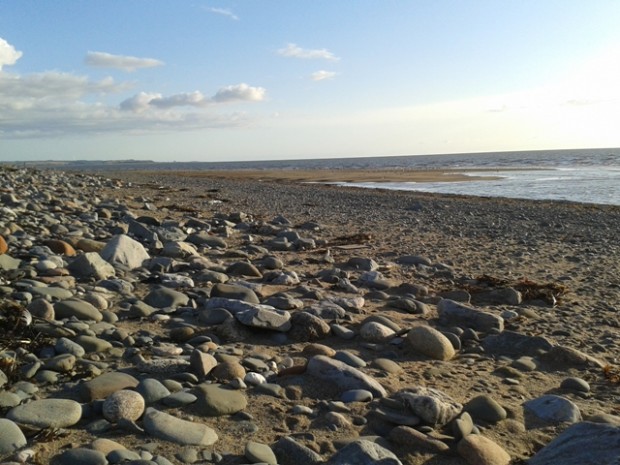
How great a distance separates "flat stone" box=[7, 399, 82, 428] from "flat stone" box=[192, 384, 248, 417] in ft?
1.79

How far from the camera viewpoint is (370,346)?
3801mm

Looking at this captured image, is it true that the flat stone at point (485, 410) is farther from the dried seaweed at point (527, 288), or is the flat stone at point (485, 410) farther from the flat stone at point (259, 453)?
the dried seaweed at point (527, 288)

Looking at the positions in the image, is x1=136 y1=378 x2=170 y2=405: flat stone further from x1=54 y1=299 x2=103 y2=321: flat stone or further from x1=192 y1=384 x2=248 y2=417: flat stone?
x1=54 y1=299 x2=103 y2=321: flat stone

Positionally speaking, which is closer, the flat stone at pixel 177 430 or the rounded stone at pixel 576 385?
the flat stone at pixel 177 430

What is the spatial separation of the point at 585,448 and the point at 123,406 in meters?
1.91

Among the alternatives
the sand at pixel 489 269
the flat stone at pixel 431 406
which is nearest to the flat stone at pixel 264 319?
the sand at pixel 489 269

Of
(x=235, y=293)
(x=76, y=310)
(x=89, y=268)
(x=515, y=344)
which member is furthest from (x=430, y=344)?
(x=89, y=268)

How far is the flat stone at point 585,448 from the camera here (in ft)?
5.83

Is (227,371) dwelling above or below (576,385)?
above

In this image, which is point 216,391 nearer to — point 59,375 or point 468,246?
point 59,375

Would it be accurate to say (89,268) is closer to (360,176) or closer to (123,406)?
(123,406)

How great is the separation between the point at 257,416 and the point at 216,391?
257 millimetres

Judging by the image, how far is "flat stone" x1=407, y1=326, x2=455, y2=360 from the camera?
369cm

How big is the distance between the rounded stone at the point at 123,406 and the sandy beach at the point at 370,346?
0.06 metres
